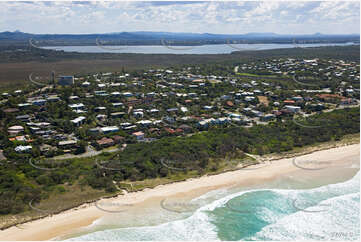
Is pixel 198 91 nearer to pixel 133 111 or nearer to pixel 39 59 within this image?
pixel 133 111

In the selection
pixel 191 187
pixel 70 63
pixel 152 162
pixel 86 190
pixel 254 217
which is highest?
pixel 70 63

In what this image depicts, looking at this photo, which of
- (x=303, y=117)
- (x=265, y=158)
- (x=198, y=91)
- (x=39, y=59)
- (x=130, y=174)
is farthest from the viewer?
(x=39, y=59)

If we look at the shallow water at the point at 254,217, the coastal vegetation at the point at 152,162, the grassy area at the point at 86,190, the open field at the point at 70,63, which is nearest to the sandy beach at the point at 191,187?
the grassy area at the point at 86,190

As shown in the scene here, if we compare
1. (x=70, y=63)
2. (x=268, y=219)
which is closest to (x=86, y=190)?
(x=268, y=219)

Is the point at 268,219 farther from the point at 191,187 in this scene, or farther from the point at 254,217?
the point at 191,187

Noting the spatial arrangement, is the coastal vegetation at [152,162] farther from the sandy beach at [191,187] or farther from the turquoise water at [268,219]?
the turquoise water at [268,219]

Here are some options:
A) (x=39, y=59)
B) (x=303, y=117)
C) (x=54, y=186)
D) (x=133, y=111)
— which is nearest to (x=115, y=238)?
(x=54, y=186)
